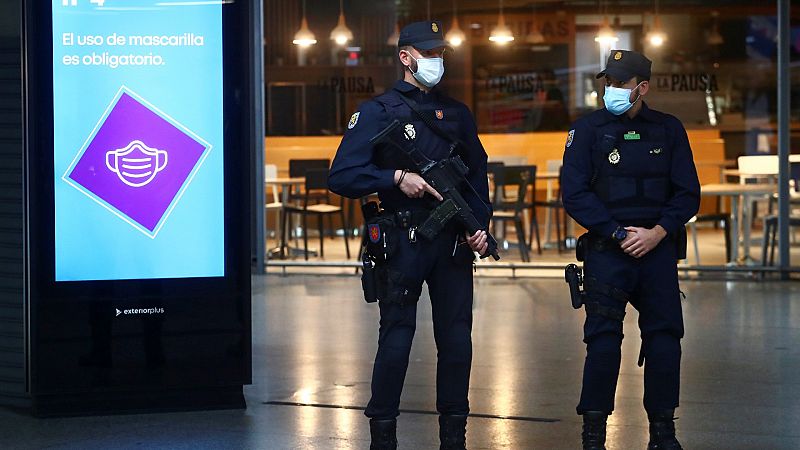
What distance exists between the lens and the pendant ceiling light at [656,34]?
516 inches

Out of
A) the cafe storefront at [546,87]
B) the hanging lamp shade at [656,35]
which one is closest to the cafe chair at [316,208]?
the cafe storefront at [546,87]

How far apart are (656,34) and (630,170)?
25.2 ft

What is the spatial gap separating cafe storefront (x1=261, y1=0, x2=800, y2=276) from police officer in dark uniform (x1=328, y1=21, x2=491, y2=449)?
7.49 meters

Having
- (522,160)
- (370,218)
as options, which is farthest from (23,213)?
(522,160)

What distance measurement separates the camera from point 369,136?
5629 millimetres

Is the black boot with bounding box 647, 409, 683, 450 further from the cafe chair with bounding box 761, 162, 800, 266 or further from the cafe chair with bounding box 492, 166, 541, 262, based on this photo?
the cafe chair with bounding box 492, 166, 541, 262

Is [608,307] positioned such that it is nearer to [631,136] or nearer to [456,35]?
[631,136]

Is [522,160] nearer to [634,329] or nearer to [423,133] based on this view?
[634,329]

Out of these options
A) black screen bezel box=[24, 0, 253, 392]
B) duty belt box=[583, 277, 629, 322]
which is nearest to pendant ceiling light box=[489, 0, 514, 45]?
black screen bezel box=[24, 0, 253, 392]

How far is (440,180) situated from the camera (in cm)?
558

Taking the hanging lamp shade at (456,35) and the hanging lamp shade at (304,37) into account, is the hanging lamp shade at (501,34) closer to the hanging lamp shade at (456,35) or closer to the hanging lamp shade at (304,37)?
the hanging lamp shade at (456,35)

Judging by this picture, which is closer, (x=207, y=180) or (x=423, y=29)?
(x=423, y=29)

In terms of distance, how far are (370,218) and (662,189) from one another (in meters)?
1.21

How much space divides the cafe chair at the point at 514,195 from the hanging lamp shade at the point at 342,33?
190 centimetres
